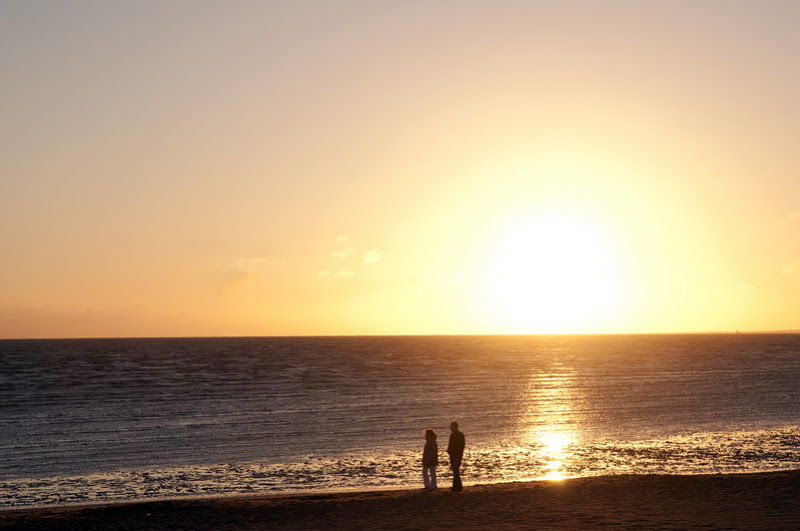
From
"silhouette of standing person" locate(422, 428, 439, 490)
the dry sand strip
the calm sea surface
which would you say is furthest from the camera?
the calm sea surface

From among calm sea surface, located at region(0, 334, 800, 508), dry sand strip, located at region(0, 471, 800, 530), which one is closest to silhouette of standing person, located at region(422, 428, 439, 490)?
dry sand strip, located at region(0, 471, 800, 530)

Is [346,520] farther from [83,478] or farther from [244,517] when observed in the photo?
[83,478]

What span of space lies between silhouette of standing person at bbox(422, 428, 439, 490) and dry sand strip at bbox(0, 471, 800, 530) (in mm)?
461

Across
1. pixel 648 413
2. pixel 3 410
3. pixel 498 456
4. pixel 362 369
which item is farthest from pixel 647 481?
pixel 362 369

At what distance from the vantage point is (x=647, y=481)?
23312 millimetres

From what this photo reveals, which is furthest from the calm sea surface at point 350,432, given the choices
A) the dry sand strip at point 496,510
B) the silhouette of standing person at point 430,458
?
the dry sand strip at point 496,510

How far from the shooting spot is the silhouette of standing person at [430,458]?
22.0m

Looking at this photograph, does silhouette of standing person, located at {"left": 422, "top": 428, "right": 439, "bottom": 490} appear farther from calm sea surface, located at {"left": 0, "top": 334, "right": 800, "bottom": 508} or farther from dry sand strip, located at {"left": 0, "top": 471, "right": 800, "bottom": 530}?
calm sea surface, located at {"left": 0, "top": 334, "right": 800, "bottom": 508}

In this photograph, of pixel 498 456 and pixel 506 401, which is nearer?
pixel 498 456

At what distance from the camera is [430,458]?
2216 centimetres

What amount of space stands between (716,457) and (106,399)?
167 feet

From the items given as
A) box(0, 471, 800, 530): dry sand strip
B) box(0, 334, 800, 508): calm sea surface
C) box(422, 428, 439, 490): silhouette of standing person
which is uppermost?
box(422, 428, 439, 490): silhouette of standing person

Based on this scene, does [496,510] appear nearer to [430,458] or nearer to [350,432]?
[430,458]

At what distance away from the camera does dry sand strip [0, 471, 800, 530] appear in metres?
17.8
